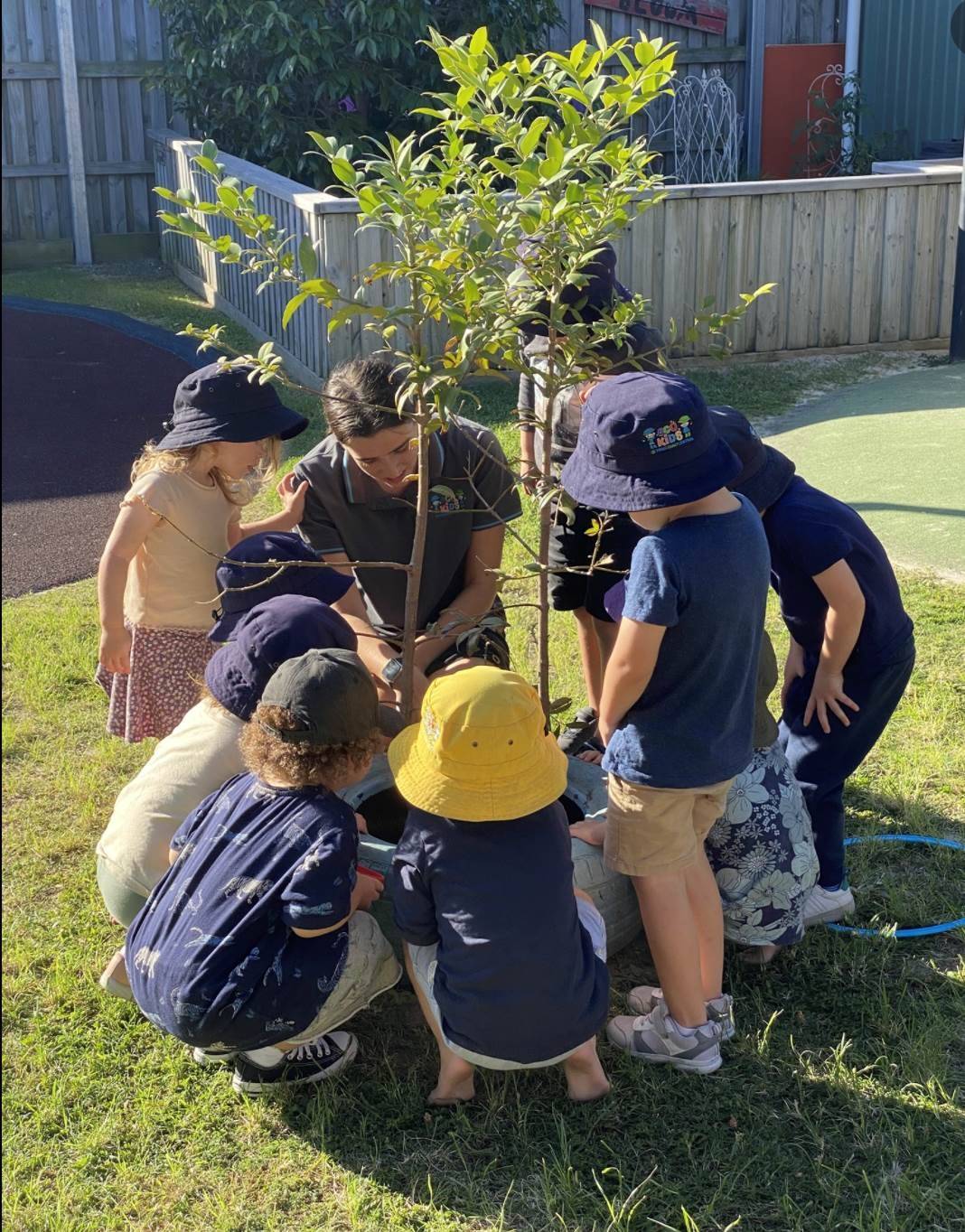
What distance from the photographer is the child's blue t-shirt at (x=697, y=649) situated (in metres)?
2.52

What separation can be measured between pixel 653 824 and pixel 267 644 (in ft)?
2.91

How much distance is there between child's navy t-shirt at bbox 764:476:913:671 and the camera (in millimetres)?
2994

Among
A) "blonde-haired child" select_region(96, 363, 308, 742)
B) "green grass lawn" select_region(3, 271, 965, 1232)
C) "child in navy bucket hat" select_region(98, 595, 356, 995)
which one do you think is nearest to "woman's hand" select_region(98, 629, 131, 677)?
"blonde-haired child" select_region(96, 363, 308, 742)

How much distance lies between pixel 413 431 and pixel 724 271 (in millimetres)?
6331

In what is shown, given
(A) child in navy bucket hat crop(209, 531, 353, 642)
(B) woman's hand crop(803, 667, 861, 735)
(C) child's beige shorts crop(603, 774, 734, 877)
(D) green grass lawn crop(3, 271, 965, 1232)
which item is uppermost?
(A) child in navy bucket hat crop(209, 531, 353, 642)

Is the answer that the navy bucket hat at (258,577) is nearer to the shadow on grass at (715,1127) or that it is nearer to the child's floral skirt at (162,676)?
the child's floral skirt at (162,676)

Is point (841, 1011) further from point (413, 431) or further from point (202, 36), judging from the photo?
point (202, 36)

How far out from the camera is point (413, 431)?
334 centimetres

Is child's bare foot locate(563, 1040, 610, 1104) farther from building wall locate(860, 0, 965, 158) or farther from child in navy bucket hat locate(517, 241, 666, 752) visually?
building wall locate(860, 0, 965, 158)

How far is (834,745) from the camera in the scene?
3.26 meters

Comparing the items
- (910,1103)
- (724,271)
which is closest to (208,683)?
(910,1103)

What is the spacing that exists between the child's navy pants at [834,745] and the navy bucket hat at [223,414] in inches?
→ 60.2

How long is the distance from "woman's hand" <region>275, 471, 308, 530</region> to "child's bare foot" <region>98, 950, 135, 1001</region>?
1219mm

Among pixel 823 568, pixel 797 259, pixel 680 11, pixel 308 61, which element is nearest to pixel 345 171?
pixel 823 568
